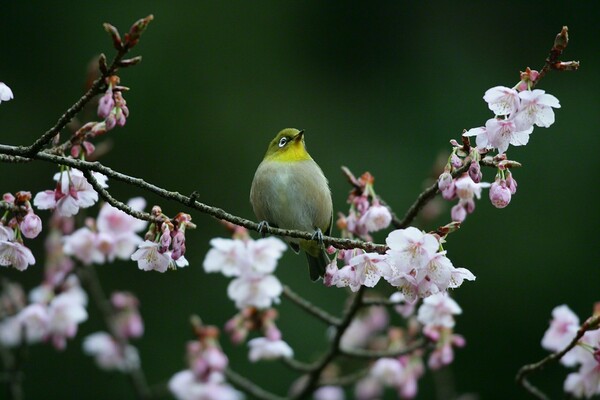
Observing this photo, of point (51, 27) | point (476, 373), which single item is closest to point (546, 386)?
point (476, 373)

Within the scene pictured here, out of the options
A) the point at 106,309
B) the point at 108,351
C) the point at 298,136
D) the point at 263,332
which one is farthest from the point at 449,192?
the point at 108,351

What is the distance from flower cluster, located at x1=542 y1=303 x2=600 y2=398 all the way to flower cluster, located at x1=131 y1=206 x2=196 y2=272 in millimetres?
1286

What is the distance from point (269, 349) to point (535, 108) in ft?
5.61

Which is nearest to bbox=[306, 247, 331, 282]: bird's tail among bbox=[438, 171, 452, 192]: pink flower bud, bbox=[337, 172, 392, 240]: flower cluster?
bbox=[337, 172, 392, 240]: flower cluster

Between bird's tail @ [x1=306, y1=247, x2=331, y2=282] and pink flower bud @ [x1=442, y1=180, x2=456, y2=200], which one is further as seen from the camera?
bird's tail @ [x1=306, y1=247, x2=331, y2=282]

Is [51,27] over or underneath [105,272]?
over

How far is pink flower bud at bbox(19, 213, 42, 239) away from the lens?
7.78ft

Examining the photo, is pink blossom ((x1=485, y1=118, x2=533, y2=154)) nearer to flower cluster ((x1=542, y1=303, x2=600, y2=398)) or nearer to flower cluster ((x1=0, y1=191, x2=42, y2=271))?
flower cluster ((x1=542, y1=303, x2=600, y2=398))

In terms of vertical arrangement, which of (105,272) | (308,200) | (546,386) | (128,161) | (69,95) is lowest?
(308,200)

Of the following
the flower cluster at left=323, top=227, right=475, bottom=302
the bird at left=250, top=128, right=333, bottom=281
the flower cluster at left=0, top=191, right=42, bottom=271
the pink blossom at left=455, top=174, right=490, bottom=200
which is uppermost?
the bird at left=250, top=128, right=333, bottom=281

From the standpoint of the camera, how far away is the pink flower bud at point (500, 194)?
2.37 metres

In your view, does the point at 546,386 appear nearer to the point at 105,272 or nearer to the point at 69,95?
the point at 105,272

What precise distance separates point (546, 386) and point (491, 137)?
5.56m

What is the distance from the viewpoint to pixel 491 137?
2.33 m
